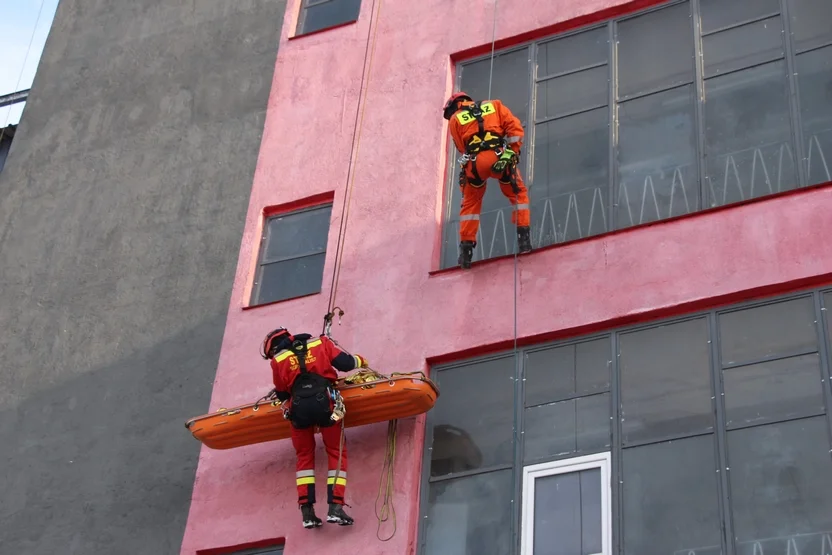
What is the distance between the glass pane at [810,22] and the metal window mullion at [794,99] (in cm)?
6

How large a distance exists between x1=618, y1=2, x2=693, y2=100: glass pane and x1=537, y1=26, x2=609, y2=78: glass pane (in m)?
0.21

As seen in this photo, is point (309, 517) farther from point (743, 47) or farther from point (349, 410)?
point (743, 47)

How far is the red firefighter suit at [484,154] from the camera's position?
13.8 m

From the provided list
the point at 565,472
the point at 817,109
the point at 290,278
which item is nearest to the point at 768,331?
the point at 565,472

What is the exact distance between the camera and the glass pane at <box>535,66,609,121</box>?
48.1 feet

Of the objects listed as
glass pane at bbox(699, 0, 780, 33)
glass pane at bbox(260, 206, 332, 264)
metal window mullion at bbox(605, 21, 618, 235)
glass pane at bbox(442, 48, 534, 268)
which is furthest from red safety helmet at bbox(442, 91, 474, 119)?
glass pane at bbox(699, 0, 780, 33)

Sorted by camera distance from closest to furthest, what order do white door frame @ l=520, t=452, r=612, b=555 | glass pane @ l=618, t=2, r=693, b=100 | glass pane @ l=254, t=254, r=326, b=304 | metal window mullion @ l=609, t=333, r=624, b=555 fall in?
metal window mullion @ l=609, t=333, r=624, b=555 < white door frame @ l=520, t=452, r=612, b=555 < glass pane @ l=618, t=2, r=693, b=100 < glass pane @ l=254, t=254, r=326, b=304

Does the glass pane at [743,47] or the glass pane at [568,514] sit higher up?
the glass pane at [743,47]

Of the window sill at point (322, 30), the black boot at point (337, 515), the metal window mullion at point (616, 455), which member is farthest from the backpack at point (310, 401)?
the window sill at point (322, 30)

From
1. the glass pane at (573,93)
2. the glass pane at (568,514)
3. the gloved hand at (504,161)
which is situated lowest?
the glass pane at (568,514)

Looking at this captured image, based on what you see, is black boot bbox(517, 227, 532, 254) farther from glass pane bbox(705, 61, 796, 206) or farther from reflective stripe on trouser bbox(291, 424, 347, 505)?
reflective stripe on trouser bbox(291, 424, 347, 505)

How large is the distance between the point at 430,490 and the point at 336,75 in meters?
5.67

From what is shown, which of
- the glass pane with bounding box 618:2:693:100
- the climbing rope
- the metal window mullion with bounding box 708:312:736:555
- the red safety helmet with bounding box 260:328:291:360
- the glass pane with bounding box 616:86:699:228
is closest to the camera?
the metal window mullion with bounding box 708:312:736:555

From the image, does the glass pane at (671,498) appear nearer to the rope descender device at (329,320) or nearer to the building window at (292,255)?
the rope descender device at (329,320)
